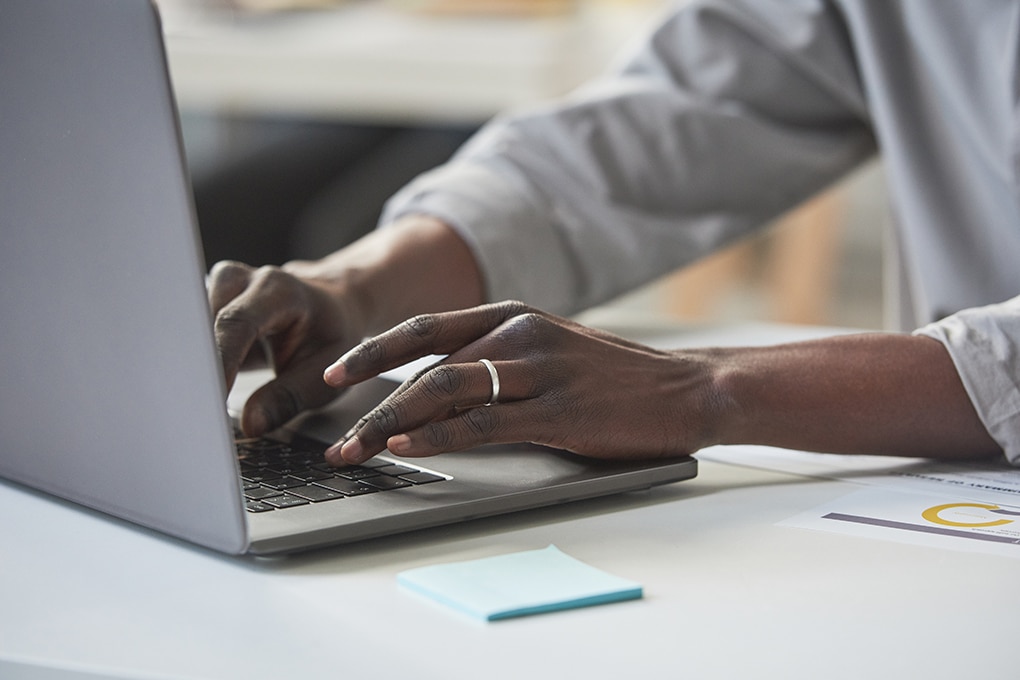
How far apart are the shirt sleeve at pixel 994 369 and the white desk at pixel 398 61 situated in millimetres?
1955

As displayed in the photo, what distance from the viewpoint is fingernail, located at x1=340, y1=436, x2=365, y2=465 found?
1.84 feet

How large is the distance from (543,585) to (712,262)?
247cm

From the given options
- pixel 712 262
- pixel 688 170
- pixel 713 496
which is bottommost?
pixel 712 262

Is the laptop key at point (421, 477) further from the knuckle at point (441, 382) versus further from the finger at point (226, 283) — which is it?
the finger at point (226, 283)

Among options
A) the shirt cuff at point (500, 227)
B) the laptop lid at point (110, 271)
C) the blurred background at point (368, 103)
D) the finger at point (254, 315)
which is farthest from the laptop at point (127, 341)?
the blurred background at point (368, 103)

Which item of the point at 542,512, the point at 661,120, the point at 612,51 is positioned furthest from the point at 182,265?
the point at 612,51

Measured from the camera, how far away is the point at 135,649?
0.42m

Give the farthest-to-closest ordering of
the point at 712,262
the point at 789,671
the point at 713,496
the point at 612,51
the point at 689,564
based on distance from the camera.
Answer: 1. the point at 712,262
2. the point at 612,51
3. the point at 713,496
4. the point at 689,564
5. the point at 789,671

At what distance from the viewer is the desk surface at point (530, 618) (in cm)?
42

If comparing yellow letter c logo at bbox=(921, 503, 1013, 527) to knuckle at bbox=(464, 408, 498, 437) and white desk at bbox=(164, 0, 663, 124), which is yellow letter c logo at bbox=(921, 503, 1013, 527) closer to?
knuckle at bbox=(464, 408, 498, 437)

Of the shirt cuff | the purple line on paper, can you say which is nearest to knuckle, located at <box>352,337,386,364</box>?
the purple line on paper

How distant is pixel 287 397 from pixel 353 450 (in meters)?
0.14

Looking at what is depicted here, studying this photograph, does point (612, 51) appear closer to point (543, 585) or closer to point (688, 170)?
point (688, 170)

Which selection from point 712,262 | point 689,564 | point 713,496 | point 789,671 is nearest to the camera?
point 789,671
